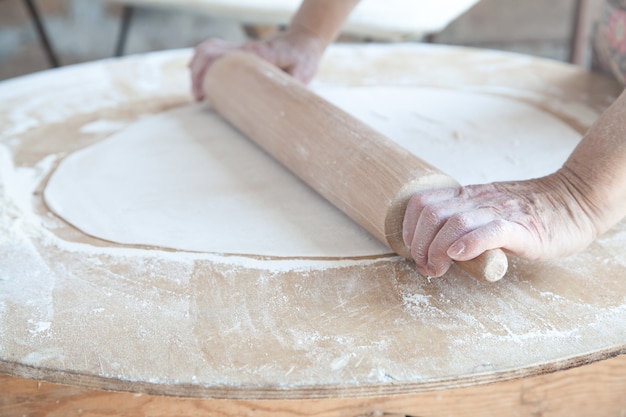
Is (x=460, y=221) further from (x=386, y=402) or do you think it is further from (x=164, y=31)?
(x=164, y=31)

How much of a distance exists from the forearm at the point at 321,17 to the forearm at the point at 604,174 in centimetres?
96

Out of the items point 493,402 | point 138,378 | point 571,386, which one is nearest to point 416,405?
point 493,402

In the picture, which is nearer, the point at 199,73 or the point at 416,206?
the point at 416,206

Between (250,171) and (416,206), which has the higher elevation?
(416,206)

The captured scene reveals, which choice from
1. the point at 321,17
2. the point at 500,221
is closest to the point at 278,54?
the point at 321,17

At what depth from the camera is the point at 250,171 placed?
138 centimetres

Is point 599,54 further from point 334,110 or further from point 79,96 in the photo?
point 79,96

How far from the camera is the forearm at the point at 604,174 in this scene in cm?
102

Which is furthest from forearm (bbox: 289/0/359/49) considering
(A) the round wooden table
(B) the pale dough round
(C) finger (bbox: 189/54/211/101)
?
(A) the round wooden table

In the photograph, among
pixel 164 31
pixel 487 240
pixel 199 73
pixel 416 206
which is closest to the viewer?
pixel 487 240

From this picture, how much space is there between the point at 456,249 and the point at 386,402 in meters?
0.24

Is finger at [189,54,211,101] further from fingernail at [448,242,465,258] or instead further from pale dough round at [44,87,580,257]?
fingernail at [448,242,465,258]

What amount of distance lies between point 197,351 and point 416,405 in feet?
1.10

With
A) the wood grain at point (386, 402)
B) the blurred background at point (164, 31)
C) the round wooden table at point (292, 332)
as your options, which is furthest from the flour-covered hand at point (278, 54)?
the blurred background at point (164, 31)
